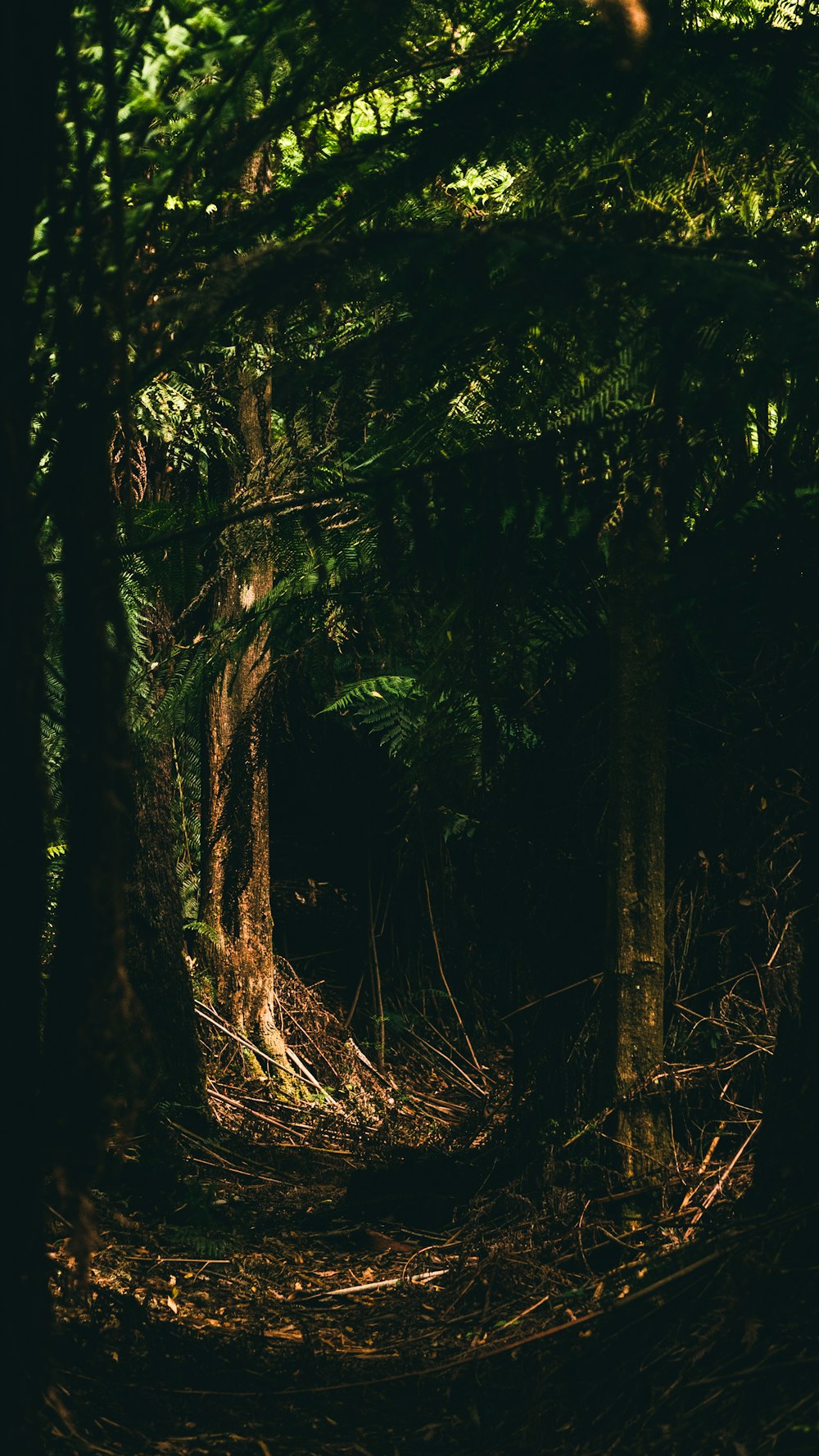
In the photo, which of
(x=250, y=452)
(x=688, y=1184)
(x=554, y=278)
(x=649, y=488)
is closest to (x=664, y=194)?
(x=649, y=488)

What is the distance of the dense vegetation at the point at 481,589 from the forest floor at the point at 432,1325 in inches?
0.9

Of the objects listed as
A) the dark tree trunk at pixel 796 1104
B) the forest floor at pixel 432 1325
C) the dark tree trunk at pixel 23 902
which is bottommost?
the forest floor at pixel 432 1325

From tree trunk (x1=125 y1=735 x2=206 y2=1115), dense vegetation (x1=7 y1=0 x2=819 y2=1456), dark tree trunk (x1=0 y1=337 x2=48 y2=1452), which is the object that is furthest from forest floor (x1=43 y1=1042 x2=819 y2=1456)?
tree trunk (x1=125 y1=735 x2=206 y2=1115)

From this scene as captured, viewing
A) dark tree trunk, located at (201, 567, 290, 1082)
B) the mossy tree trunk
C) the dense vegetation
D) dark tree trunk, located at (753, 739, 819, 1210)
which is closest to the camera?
the dense vegetation

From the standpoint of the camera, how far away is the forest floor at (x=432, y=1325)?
2.79 metres

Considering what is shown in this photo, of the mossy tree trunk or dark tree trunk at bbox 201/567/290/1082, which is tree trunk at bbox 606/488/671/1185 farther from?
dark tree trunk at bbox 201/567/290/1082

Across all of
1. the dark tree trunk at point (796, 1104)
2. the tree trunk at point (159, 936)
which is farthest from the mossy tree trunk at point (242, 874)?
the dark tree trunk at point (796, 1104)

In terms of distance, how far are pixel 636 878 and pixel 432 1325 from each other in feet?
5.68

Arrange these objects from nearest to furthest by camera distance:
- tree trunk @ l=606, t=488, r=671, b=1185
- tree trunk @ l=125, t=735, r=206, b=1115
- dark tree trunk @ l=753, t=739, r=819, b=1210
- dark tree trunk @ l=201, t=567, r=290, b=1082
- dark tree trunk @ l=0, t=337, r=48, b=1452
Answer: dark tree trunk @ l=0, t=337, r=48, b=1452, dark tree trunk @ l=753, t=739, r=819, b=1210, tree trunk @ l=606, t=488, r=671, b=1185, tree trunk @ l=125, t=735, r=206, b=1115, dark tree trunk @ l=201, t=567, r=290, b=1082

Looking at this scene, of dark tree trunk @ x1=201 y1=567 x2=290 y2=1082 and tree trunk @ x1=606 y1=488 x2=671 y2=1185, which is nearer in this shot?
tree trunk @ x1=606 y1=488 x2=671 y2=1185

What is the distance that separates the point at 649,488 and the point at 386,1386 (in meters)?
2.80

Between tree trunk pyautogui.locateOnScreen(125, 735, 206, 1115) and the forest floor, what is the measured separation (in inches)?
34.2

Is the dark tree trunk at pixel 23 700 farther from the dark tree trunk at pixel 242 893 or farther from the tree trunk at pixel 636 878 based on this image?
the dark tree trunk at pixel 242 893

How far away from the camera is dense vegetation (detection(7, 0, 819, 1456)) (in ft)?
7.04
